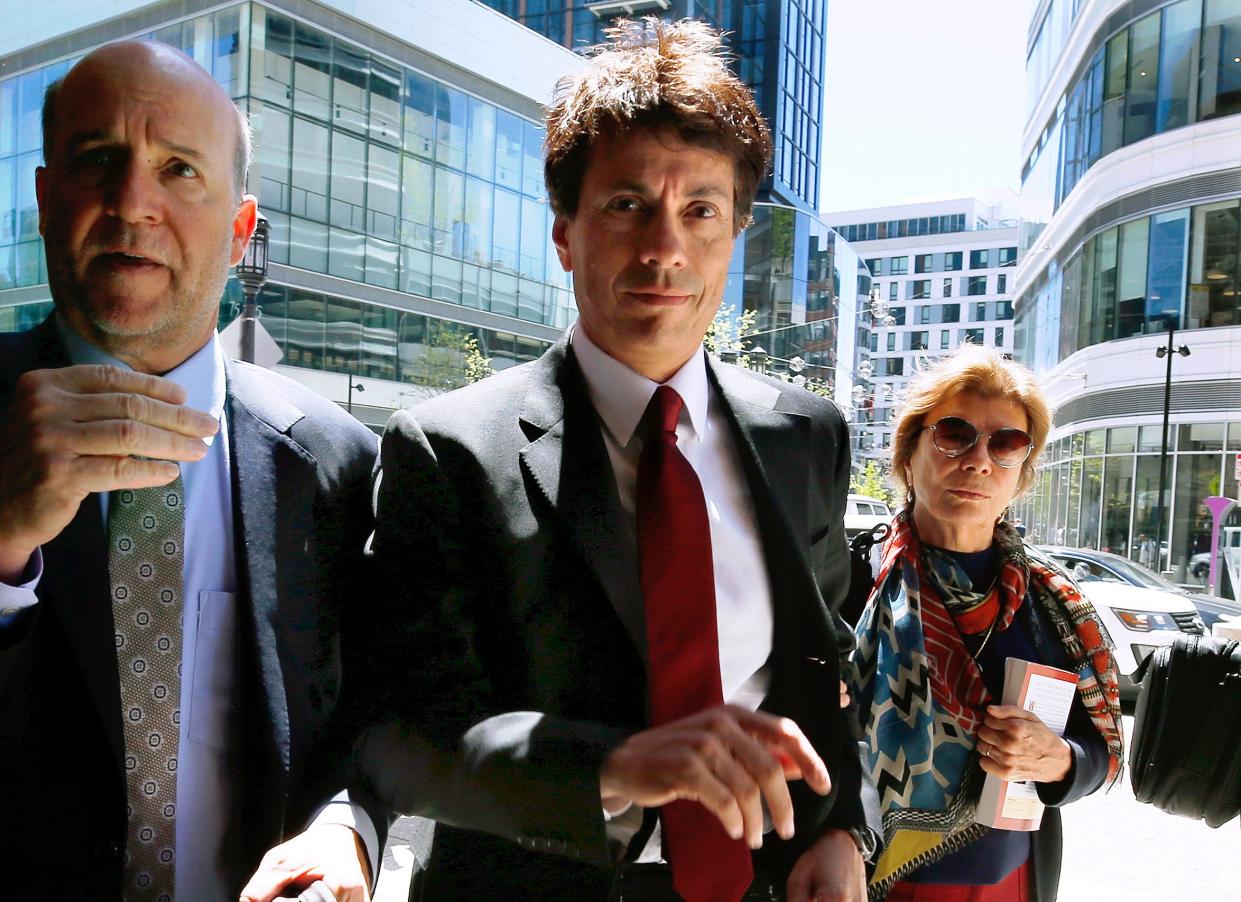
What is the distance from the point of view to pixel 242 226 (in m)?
1.30

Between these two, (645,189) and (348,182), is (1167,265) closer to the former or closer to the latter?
(348,182)

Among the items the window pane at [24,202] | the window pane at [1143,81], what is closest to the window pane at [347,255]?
the window pane at [24,202]

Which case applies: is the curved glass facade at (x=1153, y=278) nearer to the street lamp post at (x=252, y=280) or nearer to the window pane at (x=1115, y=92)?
the window pane at (x=1115, y=92)

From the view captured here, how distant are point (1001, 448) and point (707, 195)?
1157 mm

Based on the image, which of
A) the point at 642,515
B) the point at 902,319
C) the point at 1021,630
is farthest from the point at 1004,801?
the point at 902,319

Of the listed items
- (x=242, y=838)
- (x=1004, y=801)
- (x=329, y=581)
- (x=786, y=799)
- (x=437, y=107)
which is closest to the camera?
(x=786, y=799)

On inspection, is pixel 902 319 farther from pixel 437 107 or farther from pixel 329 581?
pixel 329 581

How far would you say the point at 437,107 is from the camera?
6.14m

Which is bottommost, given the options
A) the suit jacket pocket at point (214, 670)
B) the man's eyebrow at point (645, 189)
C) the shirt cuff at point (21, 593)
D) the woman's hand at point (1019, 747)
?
the woman's hand at point (1019, 747)

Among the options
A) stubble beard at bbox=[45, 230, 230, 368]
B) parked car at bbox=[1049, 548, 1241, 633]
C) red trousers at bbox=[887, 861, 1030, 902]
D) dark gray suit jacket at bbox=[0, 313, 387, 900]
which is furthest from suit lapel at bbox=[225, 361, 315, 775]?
parked car at bbox=[1049, 548, 1241, 633]

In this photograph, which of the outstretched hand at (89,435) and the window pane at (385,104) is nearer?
the outstretched hand at (89,435)

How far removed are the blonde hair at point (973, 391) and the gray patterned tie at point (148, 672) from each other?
167cm

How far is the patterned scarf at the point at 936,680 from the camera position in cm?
185

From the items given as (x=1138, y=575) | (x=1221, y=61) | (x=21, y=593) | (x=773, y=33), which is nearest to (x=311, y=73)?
(x=21, y=593)
